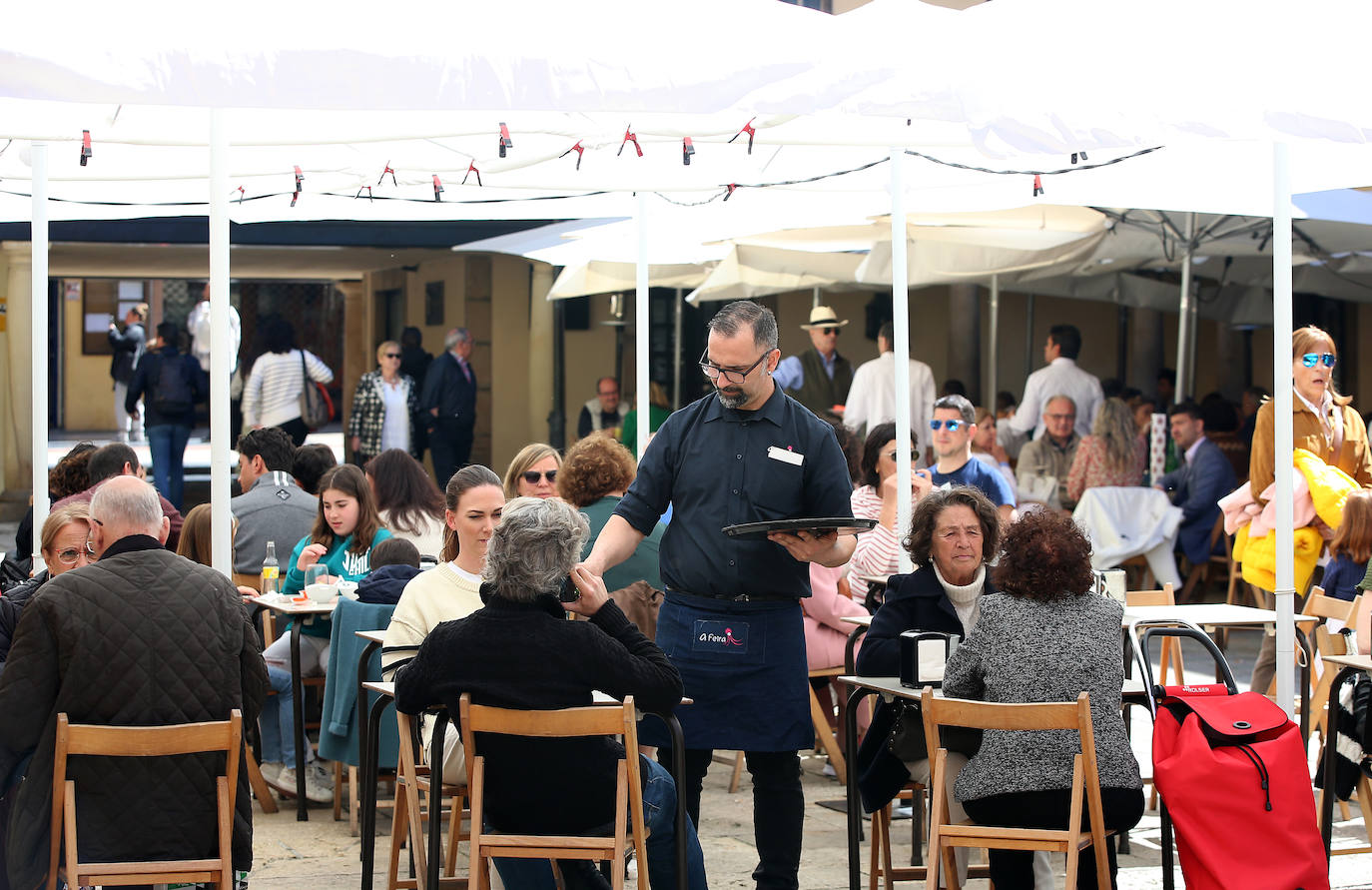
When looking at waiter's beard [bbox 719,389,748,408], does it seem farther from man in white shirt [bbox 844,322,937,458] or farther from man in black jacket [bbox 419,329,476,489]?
man in black jacket [bbox 419,329,476,489]

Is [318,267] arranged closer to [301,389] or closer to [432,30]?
[301,389]

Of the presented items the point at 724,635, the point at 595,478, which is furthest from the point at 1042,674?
the point at 595,478

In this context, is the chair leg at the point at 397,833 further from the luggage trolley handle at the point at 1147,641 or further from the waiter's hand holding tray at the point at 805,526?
the luggage trolley handle at the point at 1147,641

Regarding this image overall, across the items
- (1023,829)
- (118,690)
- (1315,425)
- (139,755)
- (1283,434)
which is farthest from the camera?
(1315,425)

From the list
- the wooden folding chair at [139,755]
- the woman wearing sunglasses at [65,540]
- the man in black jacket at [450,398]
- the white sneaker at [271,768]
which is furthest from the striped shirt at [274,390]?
the wooden folding chair at [139,755]

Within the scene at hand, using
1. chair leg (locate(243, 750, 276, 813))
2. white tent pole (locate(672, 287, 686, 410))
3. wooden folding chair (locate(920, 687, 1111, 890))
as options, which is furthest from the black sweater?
white tent pole (locate(672, 287, 686, 410))

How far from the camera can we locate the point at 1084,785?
13.2ft

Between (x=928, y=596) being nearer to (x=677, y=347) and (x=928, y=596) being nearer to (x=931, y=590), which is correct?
(x=931, y=590)

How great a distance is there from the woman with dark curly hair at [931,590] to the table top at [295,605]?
6.73 feet

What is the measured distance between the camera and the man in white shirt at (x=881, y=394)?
1136cm

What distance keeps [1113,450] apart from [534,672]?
288 inches

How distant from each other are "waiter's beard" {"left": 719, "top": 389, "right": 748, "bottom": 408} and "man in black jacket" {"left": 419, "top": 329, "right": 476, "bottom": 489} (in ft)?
31.8

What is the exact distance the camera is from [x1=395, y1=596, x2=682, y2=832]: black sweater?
3.83 metres

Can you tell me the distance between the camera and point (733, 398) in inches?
176
